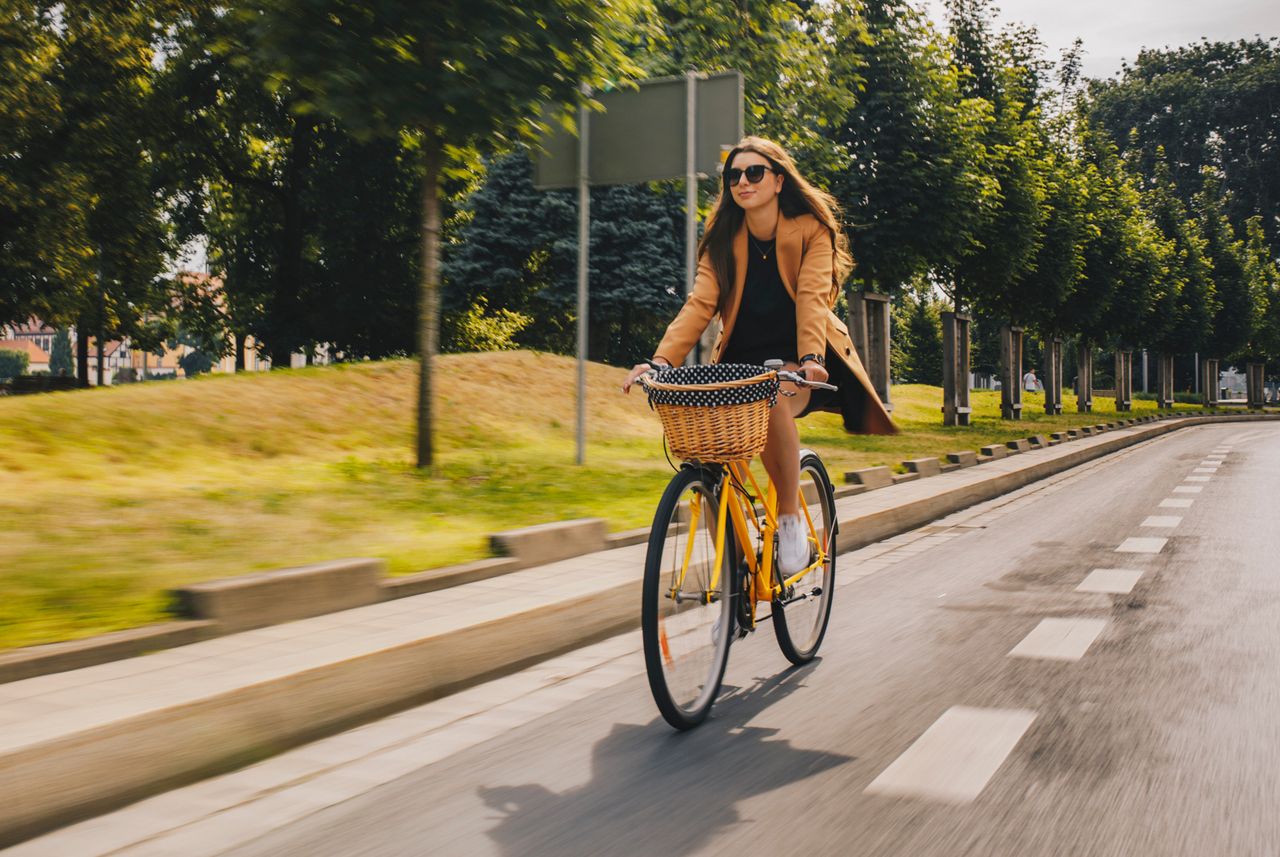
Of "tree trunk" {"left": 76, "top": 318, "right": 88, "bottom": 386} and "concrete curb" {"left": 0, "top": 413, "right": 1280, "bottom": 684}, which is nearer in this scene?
"concrete curb" {"left": 0, "top": 413, "right": 1280, "bottom": 684}

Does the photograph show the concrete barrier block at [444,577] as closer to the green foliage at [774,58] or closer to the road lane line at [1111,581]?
the road lane line at [1111,581]

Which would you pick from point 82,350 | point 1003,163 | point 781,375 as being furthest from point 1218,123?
point 781,375

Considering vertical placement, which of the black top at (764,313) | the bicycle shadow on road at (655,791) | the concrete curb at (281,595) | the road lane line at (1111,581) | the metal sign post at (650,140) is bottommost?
the bicycle shadow on road at (655,791)

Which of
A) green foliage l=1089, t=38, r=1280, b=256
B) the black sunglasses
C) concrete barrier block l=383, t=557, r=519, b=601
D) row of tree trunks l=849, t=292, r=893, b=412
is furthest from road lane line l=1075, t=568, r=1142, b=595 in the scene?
green foliage l=1089, t=38, r=1280, b=256

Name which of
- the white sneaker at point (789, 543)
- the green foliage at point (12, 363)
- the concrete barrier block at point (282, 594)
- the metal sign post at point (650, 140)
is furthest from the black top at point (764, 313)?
the green foliage at point (12, 363)

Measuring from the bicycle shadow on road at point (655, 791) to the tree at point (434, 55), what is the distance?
23.6 feet

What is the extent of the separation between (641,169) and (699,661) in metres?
8.79

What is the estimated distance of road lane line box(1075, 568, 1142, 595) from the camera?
7.30 meters

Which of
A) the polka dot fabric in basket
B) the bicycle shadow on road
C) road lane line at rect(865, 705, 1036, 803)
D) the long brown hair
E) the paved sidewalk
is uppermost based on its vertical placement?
the long brown hair

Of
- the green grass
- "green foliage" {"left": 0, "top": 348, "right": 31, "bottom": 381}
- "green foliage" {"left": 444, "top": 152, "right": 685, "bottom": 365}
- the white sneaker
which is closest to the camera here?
the white sneaker

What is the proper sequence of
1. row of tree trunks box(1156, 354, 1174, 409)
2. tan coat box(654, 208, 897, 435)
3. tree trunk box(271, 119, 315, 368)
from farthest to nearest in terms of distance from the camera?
row of tree trunks box(1156, 354, 1174, 409) < tree trunk box(271, 119, 315, 368) < tan coat box(654, 208, 897, 435)

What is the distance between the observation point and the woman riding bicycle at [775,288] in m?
4.76

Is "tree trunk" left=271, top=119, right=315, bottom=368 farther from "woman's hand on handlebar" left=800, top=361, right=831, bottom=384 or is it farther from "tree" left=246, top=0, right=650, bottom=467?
"woman's hand on handlebar" left=800, top=361, right=831, bottom=384

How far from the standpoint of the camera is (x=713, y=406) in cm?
414
